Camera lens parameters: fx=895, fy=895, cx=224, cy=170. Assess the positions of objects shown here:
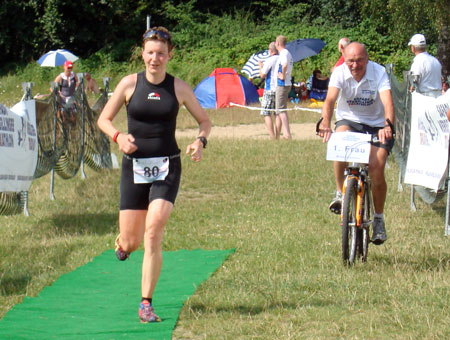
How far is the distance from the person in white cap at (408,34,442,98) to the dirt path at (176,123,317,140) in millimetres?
5239

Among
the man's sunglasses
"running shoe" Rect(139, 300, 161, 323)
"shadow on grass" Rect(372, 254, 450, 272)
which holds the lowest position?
"shadow on grass" Rect(372, 254, 450, 272)

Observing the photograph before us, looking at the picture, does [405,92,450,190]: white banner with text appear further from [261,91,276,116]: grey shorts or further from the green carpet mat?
[261,91,276,116]: grey shorts

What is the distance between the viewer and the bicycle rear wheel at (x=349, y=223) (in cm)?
775

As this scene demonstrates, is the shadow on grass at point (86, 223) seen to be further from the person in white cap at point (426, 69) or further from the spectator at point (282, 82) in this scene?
the spectator at point (282, 82)

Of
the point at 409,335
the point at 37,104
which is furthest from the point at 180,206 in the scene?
the point at 409,335

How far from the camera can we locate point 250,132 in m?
21.4

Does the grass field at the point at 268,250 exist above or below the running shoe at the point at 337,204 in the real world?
below

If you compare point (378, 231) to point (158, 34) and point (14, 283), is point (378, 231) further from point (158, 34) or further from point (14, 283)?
point (14, 283)

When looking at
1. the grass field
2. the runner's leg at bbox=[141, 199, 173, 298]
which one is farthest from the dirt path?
the runner's leg at bbox=[141, 199, 173, 298]

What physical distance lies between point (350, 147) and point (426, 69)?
6.78 m

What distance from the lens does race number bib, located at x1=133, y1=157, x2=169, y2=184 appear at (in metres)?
6.36

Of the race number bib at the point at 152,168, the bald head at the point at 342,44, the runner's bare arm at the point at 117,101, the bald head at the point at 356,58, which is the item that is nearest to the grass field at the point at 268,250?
the race number bib at the point at 152,168

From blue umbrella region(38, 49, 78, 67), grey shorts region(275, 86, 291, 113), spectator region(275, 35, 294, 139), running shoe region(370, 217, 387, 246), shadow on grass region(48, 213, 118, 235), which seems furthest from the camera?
blue umbrella region(38, 49, 78, 67)

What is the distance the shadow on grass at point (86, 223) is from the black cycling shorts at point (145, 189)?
3.83 m
